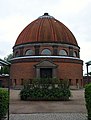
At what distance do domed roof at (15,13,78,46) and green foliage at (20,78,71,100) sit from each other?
2218cm

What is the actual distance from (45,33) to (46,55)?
3.91 metres

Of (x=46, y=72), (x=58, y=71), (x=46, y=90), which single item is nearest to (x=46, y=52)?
(x=46, y=72)

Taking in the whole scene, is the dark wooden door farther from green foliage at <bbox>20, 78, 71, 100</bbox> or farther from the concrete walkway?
the concrete walkway

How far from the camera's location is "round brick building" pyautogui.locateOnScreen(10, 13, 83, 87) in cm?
3853

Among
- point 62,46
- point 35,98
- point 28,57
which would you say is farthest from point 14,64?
point 35,98

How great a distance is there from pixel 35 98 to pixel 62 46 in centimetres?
2350

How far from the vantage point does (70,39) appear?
1649 inches

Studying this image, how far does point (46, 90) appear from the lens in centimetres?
1802

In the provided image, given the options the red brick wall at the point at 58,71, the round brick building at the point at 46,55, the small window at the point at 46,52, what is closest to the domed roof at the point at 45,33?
the round brick building at the point at 46,55

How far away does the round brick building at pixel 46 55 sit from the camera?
3853 cm

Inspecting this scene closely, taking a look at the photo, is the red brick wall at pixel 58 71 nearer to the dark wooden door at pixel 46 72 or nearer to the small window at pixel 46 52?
the dark wooden door at pixel 46 72

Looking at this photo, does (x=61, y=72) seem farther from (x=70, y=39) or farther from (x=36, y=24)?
(x=36, y=24)

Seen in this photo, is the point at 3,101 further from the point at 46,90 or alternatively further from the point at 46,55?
the point at 46,55

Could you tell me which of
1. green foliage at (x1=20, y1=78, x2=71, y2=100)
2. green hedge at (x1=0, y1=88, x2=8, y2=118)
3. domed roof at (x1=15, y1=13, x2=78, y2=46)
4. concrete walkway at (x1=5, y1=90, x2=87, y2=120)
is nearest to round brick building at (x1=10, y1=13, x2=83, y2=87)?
domed roof at (x1=15, y1=13, x2=78, y2=46)
